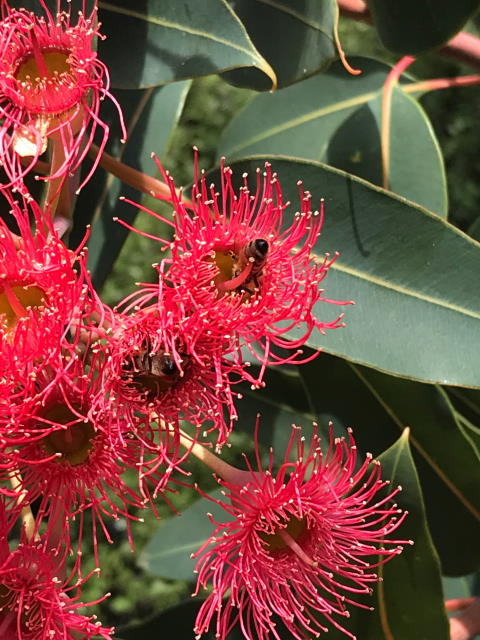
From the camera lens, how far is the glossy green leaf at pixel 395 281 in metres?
0.98

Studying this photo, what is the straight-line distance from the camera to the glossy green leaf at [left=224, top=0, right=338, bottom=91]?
3.07ft

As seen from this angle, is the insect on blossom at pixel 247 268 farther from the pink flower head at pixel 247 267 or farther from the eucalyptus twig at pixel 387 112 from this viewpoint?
the eucalyptus twig at pixel 387 112

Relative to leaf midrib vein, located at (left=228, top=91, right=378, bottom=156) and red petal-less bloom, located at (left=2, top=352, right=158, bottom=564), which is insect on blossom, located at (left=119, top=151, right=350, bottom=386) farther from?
leaf midrib vein, located at (left=228, top=91, right=378, bottom=156)

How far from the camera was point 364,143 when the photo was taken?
1.31m

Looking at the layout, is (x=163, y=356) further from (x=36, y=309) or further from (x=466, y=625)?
(x=466, y=625)

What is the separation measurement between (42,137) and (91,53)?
10 centimetres

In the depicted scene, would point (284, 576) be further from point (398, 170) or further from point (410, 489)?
point (398, 170)

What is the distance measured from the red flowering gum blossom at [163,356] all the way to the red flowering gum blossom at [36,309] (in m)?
0.04

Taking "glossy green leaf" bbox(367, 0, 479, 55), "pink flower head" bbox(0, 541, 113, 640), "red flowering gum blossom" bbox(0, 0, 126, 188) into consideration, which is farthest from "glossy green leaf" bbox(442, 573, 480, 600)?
"red flowering gum blossom" bbox(0, 0, 126, 188)

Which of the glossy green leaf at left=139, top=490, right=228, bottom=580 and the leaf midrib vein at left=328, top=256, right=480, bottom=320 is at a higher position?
the leaf midrib vein at left=328, top=256, right=480, bottom=320

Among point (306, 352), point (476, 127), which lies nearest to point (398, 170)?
point (306, 352)

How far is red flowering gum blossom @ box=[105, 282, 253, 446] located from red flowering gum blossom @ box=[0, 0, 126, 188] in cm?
17

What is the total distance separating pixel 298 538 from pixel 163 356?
29 centimetres

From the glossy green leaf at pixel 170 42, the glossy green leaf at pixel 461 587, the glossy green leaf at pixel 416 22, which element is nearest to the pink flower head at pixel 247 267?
the glossy green leaf at pixel 170 42
